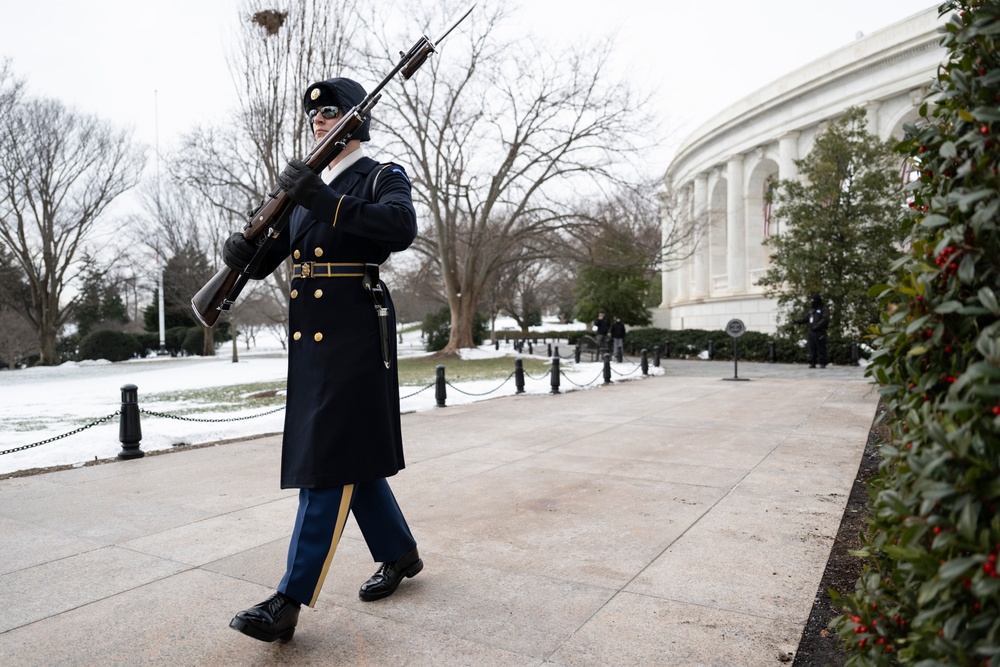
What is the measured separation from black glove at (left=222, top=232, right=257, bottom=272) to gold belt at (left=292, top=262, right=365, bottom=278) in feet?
0.97

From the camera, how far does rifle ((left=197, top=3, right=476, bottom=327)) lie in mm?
3207

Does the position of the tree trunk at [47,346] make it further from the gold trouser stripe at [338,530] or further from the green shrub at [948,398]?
the green shrub at [948,398]

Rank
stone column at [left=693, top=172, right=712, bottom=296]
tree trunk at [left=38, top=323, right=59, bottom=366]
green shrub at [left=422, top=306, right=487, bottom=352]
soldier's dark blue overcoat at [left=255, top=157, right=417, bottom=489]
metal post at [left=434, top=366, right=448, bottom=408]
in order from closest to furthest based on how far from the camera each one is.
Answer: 1. soldier's dark blue overcoat at [left=255, top=157, right=417, bottom=489]
2. metal post at [left=434, top=366, right=448, bottom=408]
3. tree trunk at [left=38, top=323, right=59, bottom=366]
4. green shrub at [left=422, top=306, right=487, bottom=352]
5. stone column at [left=693, top=172, right=712, bottom=296]

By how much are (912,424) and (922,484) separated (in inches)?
11.9

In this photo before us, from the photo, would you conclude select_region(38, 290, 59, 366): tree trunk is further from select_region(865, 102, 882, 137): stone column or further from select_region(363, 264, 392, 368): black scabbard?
select_region(363, 264, 392, 368): black scabbard

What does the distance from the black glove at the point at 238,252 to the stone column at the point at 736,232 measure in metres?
33.3

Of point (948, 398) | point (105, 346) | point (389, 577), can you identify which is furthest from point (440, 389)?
point (105, 346)

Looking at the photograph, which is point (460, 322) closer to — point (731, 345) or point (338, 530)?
point (731, 345)

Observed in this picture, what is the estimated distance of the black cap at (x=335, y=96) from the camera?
332cm

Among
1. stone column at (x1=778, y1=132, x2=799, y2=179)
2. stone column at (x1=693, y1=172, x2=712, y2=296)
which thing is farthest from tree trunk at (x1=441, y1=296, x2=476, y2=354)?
stone column at (x1=693, y1=172, x2=712, y2=296)

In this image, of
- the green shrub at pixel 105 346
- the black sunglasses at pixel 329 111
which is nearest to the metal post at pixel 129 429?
the black sunglasses at pixel 329 111

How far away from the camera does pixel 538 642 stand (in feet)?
9.45

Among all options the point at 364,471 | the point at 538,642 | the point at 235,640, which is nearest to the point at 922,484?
the point at 538,642

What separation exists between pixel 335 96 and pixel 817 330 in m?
19.5
